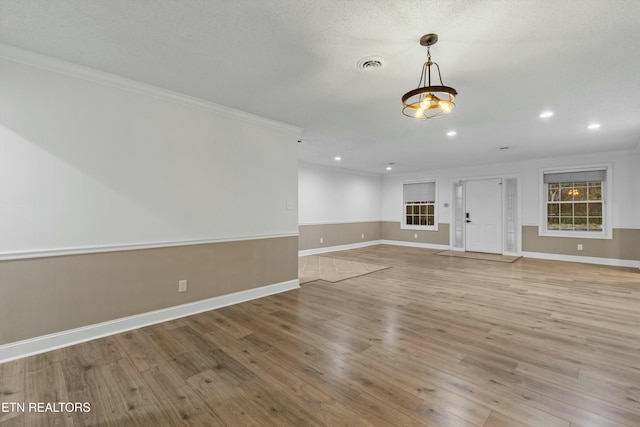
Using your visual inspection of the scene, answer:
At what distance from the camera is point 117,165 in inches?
109

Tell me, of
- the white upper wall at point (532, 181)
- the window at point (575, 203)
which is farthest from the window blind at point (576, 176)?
the white upper wall at point (532, 181)

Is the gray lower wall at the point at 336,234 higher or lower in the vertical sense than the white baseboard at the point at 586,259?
higher

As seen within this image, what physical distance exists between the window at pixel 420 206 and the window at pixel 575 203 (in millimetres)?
2733

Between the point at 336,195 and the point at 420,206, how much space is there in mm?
2852

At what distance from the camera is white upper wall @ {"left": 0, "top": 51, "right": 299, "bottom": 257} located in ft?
7.65

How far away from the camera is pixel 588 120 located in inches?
156

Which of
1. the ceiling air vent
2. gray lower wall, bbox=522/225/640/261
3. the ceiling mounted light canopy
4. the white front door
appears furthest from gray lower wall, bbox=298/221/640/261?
the ceiling mounted light canopy

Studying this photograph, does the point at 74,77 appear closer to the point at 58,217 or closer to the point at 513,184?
the point at 58,217

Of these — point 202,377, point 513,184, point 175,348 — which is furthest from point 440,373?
point 513,184

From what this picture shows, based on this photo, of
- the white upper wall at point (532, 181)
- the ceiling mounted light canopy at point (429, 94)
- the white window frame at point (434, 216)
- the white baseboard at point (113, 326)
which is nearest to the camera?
the ceiling mounted light canopy at point (429, 94)

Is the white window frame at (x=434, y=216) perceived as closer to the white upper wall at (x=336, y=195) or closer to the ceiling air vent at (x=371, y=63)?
the white upper wall at (x=336, y=195)

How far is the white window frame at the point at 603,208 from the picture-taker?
19.9 feet

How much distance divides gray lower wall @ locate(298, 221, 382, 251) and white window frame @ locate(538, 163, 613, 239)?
4.53 m

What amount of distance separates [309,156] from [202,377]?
5.32 meters
